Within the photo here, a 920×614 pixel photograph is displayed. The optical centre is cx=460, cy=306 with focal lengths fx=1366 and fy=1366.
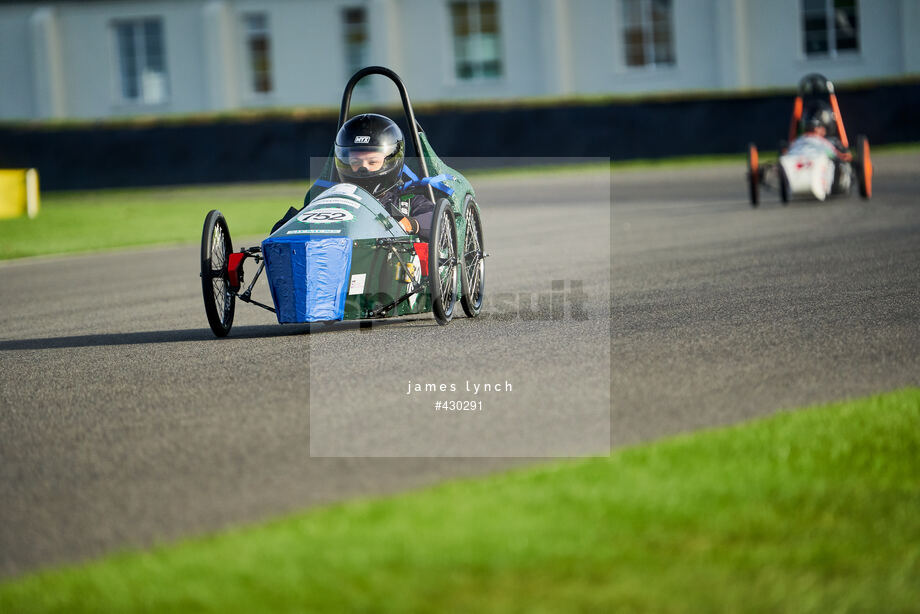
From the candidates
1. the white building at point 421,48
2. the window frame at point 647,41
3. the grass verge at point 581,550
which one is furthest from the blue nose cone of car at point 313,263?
the window frame at point 647,41

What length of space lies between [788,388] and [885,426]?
86 cm

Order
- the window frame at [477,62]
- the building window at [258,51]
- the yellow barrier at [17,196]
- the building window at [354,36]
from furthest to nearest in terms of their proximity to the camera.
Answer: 1. the building window at [258,51]
2. the building window at [354,36]
3. the window frame at [477,62]
4. the yellow barrier at [17,196]

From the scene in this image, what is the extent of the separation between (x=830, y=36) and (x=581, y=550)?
31236mm

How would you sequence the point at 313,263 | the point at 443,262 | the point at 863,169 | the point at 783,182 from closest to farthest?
the point at 313,263, the point at 443,262, the point at 863,169, the point at 783,182

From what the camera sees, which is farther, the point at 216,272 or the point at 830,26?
the point at 830,26

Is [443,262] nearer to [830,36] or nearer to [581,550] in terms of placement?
[581,550]

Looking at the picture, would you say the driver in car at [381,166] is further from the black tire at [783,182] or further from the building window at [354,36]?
the building window at [354,36]

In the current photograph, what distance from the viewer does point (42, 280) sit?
13.8m

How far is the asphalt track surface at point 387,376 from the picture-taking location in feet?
16.1

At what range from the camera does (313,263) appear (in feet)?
25.4

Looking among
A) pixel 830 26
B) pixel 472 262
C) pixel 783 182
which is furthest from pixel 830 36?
pixel 472 262

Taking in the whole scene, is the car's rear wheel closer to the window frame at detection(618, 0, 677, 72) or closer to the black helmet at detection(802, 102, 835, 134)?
the black helmet at detection(802, 102, 835, 134)

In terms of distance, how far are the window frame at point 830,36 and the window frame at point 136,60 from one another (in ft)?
56.1

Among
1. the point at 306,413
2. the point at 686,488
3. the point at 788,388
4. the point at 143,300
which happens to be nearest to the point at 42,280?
the point at 143,300
